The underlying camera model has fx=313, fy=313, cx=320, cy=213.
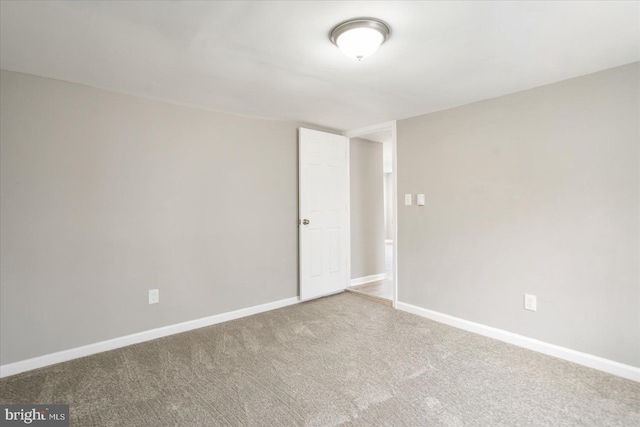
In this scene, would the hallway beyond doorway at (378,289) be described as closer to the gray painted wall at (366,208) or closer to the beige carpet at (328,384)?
the gray painted wall at (366,208)

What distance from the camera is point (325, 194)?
13.5 feet

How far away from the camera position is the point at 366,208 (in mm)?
4848

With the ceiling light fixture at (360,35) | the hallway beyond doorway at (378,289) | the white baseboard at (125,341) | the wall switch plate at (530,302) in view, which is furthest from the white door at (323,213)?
the wall switch plate at (530,302)

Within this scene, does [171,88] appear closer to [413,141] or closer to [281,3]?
[281,3]

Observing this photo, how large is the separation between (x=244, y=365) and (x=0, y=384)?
161cm

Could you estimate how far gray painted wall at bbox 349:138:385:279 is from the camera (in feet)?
15.3

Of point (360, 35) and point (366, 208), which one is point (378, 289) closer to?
point (366, 208)

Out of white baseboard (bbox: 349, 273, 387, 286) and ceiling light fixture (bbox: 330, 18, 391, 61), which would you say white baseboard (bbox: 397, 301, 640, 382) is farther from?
ceiling light fixture (bbox: 330, 18, 391, 61)

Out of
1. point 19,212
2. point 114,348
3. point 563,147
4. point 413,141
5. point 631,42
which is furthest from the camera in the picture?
point 413,141

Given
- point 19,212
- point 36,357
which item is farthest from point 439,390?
point 19,212

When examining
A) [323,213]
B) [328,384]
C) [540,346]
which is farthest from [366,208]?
[328,384]

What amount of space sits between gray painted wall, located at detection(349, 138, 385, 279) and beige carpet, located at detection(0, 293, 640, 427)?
1.90 metres

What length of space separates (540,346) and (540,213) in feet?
3.60

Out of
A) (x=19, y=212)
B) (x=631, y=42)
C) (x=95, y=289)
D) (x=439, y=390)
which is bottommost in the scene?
(x=439, y=390)
